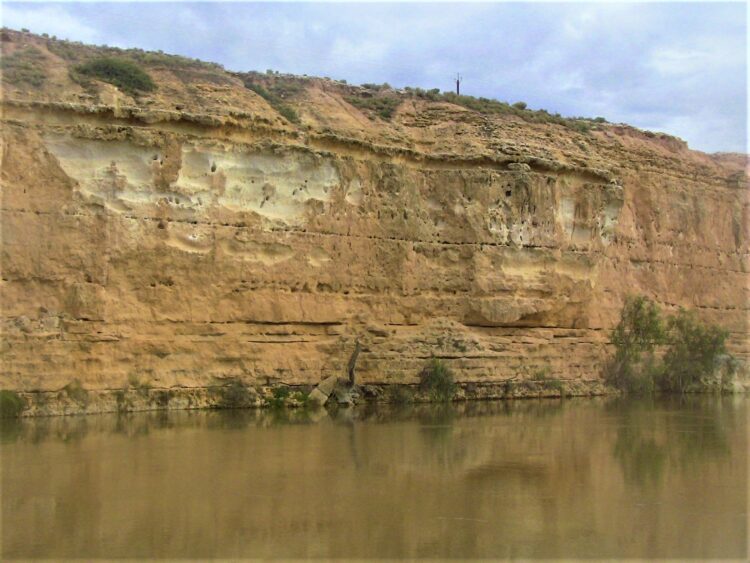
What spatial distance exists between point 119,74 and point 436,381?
11.2 meters

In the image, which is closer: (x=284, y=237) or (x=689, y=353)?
(x=284, y=237)

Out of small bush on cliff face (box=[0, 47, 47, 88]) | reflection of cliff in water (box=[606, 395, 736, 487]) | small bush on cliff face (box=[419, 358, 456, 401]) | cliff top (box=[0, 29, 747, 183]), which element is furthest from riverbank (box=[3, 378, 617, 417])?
small bush on cliff face (box=[0, 47, 47, 88])

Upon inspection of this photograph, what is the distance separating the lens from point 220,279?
1945cm

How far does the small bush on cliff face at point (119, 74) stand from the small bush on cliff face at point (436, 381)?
33.2 ft

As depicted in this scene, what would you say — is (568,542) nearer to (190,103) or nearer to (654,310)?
(190,103)

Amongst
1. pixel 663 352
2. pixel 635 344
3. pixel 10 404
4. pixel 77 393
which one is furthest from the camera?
pixel 663 352

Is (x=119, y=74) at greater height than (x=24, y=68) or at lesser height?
greater

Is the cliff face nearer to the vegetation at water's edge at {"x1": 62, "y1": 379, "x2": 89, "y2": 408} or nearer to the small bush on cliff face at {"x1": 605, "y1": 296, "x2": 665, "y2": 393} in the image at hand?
the vegetation at water's edge at {"x1": 62, "y1": 379, "x2": 89, "y2": 408}

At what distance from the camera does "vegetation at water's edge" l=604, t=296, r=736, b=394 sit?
25859 millimetres

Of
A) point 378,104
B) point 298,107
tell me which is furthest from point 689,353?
point 298,107

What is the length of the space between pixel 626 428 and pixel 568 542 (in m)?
9.54

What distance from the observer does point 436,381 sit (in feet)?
70.2

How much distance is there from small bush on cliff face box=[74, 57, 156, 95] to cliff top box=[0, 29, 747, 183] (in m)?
0.03

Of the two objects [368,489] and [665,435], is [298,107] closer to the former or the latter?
[665,435]
